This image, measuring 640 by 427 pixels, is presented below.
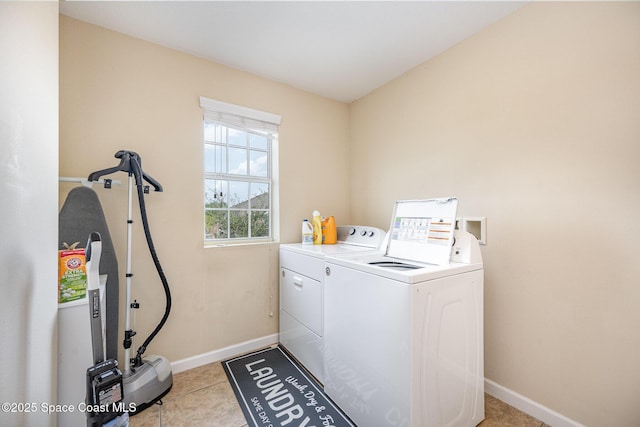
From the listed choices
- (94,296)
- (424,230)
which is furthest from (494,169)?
(94,296)

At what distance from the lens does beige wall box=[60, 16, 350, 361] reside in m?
1.65

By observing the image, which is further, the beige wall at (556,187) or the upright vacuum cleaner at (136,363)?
the upright vacuum cleaner at (136,363)

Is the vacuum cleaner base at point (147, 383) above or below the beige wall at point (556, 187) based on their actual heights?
below

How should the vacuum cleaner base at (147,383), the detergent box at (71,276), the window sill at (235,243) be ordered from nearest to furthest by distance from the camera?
1. the detergent box at (71,276)
2. the vacuum cleaner base at (147,383)
3. the window sill at (235,243)

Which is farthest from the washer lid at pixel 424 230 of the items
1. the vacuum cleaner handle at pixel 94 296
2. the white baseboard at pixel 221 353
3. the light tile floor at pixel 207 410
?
the vacuum cleaner handle at pixel 94 296

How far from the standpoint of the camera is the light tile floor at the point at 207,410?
145cm

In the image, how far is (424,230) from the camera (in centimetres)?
155

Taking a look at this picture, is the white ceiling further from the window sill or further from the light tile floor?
the light tile floor

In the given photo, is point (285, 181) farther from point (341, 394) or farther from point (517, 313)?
point (517, 313)

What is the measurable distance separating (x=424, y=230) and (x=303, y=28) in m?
1.62

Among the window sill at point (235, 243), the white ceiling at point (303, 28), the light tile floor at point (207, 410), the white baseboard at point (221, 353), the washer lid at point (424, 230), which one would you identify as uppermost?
the white ceiling at point (303, 28)

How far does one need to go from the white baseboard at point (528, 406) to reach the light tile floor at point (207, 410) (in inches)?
1.1

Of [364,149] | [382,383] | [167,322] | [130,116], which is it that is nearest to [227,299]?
[167,322]

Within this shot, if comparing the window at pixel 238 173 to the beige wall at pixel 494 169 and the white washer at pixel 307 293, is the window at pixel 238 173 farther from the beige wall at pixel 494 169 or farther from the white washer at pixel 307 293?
the white washer at pixel 307 293
